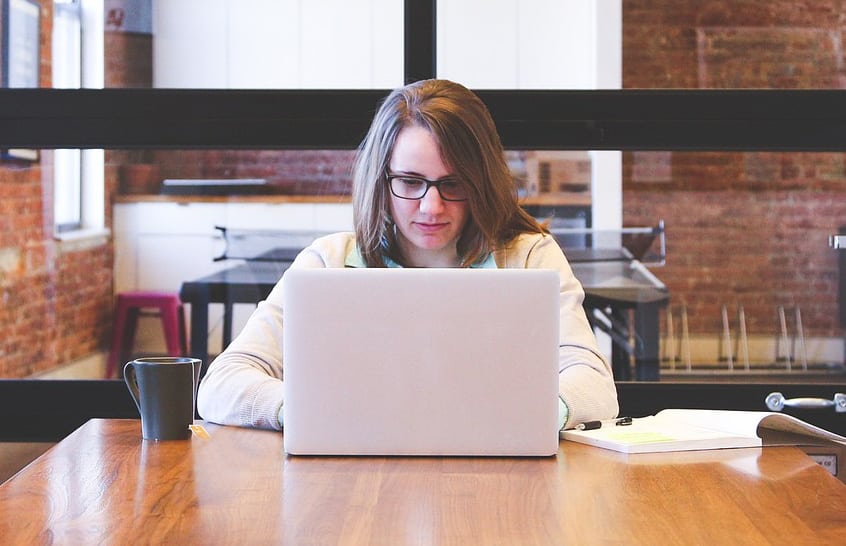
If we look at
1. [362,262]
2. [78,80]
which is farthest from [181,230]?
[362,262]

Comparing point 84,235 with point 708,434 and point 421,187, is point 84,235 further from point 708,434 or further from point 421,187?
point 708,434

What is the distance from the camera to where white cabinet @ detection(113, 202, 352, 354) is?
2930 mm

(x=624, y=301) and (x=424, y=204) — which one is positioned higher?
(x=424, y=204)

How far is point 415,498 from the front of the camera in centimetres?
118

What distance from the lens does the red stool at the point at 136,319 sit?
2957 mm

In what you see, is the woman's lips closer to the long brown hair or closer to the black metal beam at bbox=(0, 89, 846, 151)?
the long brown hair

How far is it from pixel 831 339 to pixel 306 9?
167 centimetres

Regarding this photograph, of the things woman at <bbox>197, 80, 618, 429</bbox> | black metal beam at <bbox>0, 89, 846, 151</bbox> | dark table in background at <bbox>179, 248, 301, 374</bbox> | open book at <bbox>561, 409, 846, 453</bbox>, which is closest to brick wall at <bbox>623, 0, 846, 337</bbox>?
black metal beam at <bbox>0, 89, 846, 151</bbox>

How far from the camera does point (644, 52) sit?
286cm

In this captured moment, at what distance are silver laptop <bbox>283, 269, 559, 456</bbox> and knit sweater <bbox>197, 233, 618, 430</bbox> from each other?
234mm

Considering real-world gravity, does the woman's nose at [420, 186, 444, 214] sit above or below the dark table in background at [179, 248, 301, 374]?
above

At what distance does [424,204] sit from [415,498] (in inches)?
34.5

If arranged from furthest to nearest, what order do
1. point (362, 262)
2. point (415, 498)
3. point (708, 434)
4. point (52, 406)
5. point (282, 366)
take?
point (52, 406) < point (362, 262) < point (282, 366) < point (708, 434) < point (415, 498)

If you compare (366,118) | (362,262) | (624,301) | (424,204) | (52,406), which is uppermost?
(366,118)
